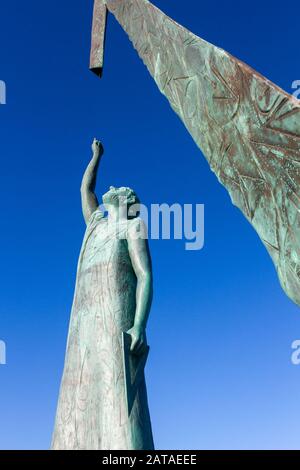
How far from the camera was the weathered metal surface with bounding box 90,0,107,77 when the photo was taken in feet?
28.9

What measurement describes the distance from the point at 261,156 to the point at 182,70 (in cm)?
166

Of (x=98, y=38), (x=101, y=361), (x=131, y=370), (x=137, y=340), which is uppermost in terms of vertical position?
(x=98, y=38)

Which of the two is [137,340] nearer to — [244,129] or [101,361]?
[101,361]

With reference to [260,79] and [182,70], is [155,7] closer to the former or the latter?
[182,70]

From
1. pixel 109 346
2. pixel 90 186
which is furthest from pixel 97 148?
pixel 109 346

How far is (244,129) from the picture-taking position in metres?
5.39

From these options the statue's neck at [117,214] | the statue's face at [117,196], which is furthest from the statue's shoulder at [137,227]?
the statue's face at [117,196]

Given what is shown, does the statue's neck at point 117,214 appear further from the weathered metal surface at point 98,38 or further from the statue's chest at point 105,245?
the weathered metal surface at point 98,38

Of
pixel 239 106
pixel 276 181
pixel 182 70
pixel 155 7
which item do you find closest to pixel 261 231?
pixel 276 181

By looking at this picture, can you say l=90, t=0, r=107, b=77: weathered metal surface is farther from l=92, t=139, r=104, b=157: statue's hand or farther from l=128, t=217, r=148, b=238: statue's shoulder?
l=128, t=217, r=148, b=238: statue's shoulder

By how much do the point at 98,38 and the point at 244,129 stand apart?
167 inches
